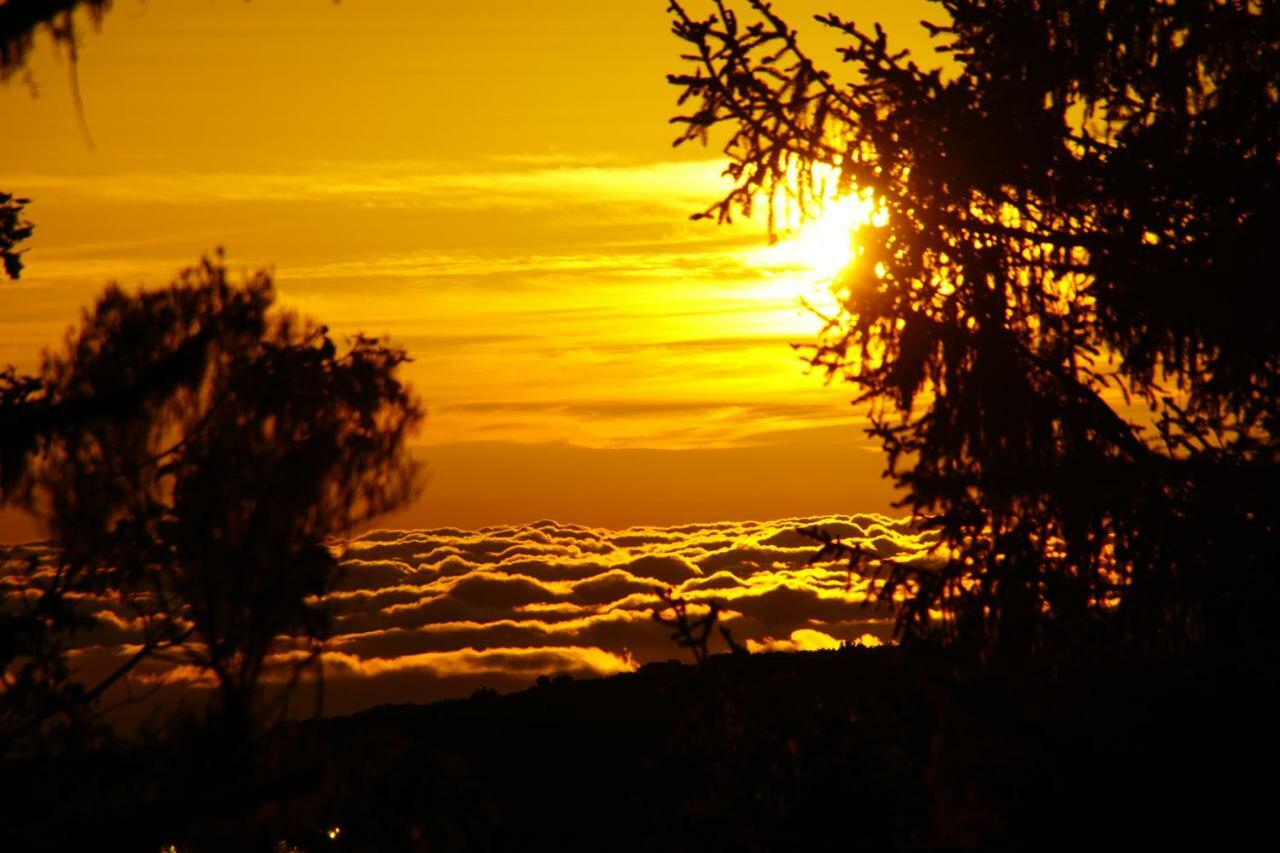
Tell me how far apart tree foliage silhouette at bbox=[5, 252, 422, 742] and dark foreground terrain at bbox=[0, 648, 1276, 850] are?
202 cm

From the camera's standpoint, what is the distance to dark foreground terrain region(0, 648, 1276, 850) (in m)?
5.08

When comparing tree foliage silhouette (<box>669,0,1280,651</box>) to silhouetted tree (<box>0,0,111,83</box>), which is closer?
silhouetted tree (<box>0,0,111,83</box>)

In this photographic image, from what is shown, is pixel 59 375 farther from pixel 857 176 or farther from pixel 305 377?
pixel 857 176

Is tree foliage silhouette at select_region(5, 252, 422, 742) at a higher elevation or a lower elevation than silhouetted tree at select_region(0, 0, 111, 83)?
lower

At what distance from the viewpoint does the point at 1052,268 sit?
11.6 meters

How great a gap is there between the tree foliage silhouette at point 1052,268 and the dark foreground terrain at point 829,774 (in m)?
1.84

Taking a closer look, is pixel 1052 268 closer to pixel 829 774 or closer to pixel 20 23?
pixel 829 774

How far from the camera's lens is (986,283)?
11.6m

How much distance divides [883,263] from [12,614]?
7675mm

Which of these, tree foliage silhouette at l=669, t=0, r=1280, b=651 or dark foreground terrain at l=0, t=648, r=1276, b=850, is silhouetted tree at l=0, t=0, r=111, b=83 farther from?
tree foliage silhouette at l=669, t=0, r=1280, b=651

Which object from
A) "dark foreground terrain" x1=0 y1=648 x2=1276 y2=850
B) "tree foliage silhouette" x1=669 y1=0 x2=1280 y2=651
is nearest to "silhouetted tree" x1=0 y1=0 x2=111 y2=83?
"dark foreground terrain" x1=0 y1=648 x2=1276 y2=850

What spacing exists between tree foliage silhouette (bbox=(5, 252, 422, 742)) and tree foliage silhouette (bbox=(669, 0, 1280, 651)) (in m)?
5.15

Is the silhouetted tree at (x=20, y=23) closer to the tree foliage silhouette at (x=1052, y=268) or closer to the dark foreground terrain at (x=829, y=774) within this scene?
the dark foreground terrain at (x=829, y=774)

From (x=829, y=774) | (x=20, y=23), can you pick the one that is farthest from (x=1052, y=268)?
(x=20, y=23)
